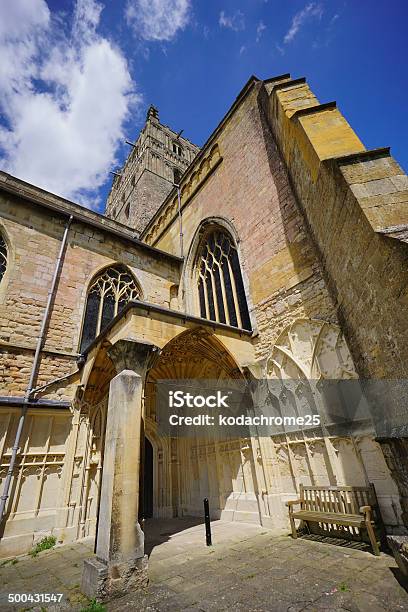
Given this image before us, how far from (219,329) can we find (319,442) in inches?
111

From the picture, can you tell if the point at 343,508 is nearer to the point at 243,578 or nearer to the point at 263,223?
the point at 243,578

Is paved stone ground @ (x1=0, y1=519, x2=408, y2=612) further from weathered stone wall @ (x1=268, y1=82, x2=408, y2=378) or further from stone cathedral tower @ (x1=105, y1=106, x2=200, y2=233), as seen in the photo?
stone cathedral tower @ (x1=105, y1=106, x2=200, y2=233)

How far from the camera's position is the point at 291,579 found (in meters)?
2.97

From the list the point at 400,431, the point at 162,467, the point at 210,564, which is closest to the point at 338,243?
the point at 400,431

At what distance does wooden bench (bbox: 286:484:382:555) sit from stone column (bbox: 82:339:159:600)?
254cm

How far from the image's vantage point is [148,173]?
2200cm

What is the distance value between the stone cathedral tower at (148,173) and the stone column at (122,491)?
14.8m

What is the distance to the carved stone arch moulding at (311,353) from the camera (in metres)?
4.90

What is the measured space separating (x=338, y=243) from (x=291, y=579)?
433 cm

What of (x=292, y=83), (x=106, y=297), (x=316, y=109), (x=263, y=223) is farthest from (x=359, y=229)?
(x=106, y=297)

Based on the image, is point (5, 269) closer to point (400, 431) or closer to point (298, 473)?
point (298, 473)

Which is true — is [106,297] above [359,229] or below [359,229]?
above

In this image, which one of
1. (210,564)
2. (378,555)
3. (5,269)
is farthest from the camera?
(5,269)

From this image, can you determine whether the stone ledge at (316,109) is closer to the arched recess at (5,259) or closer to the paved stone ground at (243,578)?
the paved stone ground at (243,578)
